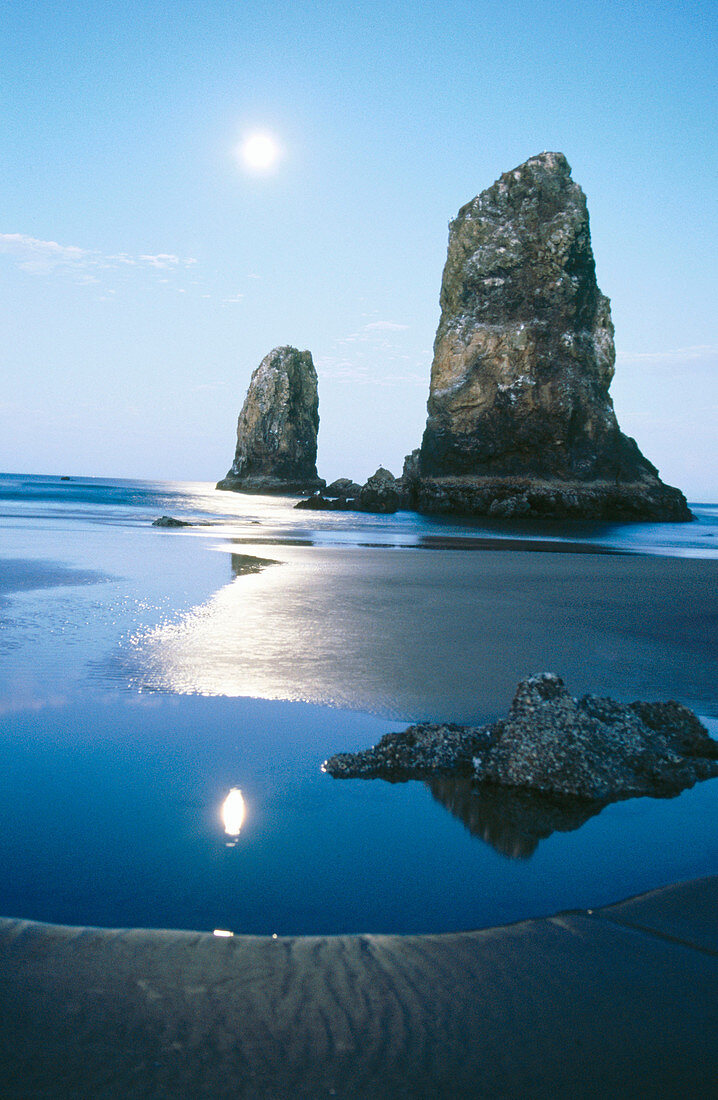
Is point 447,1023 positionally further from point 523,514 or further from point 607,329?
point 607,329

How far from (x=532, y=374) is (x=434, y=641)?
127 ft

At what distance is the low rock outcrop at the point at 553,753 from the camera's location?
3.14 metres

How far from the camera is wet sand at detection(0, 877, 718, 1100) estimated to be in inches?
56.8

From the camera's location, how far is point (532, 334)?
41.6 metres

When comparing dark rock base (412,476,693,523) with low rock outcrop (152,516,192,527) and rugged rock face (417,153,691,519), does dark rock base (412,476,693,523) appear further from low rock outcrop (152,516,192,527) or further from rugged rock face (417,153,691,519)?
low rock outcrop (152,516,192,527)

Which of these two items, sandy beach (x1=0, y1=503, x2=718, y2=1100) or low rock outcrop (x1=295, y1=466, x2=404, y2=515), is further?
low rock outcrop (x1=295, y1=466, x2=404, y2=515)

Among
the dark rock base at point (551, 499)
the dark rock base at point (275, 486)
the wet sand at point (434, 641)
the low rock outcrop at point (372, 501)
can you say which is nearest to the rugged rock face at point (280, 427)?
the dark rock base at point (275, 486)

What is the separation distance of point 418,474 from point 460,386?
22.6ft

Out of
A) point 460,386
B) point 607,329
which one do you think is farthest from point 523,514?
point 607,329

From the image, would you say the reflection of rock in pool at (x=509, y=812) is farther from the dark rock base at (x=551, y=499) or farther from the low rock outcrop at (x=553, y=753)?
the dark rock base at (x=551, y=499)

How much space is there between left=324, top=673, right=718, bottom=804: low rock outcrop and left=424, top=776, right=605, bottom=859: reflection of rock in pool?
5 centimetres

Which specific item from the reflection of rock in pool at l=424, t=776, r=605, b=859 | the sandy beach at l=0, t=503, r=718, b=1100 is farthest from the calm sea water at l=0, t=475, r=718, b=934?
the sandy beach at l=0, t=503, r=718, b=1100

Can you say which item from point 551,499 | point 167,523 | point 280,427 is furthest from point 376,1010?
point 280,427

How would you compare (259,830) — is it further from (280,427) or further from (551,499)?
(280,427)
